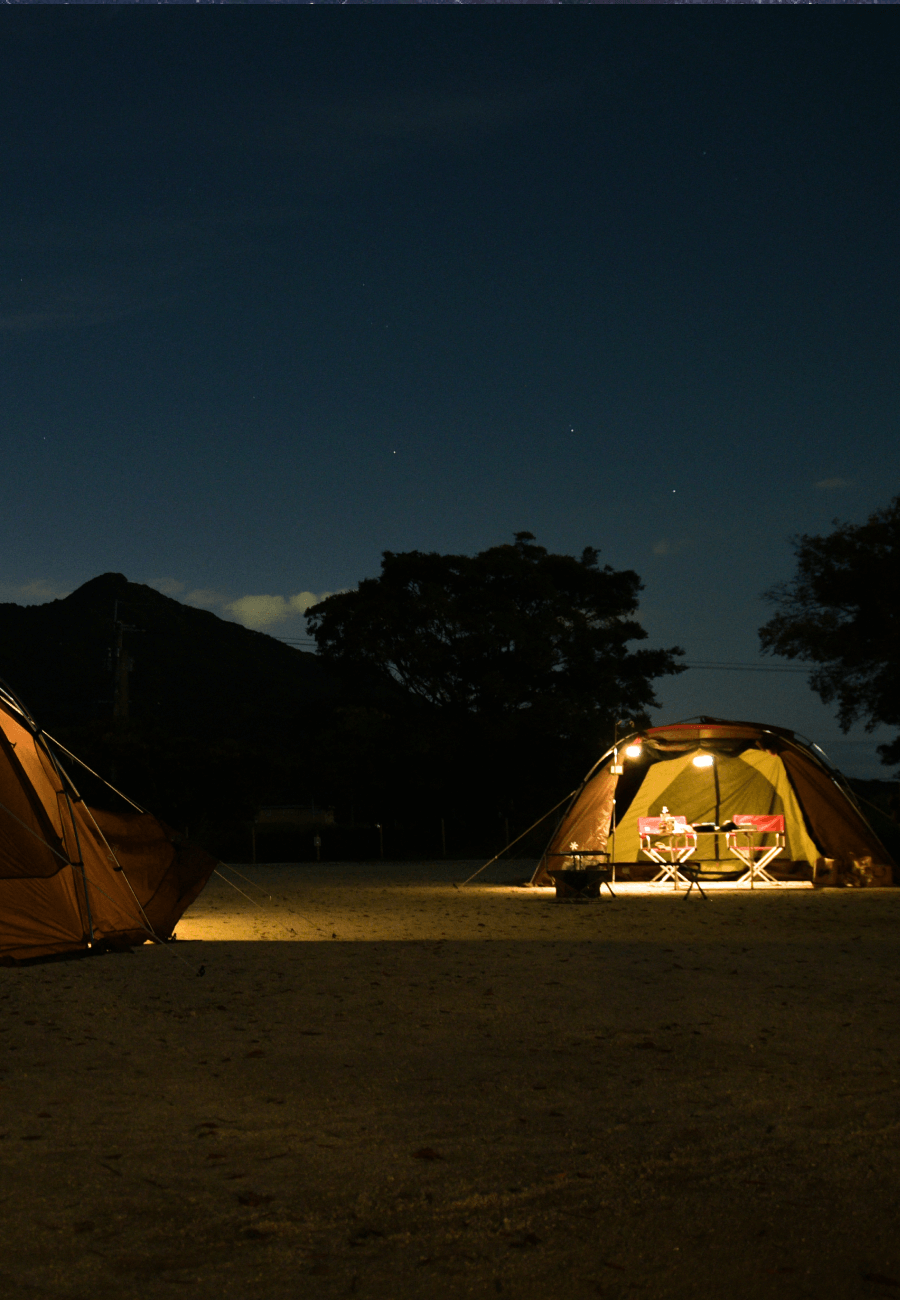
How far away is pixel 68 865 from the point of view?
8742 mm

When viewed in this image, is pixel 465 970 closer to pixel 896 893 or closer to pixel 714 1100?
pixel 714 1100

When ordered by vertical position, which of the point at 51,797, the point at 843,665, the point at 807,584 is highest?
the point at 807,584

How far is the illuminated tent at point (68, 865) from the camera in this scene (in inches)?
323

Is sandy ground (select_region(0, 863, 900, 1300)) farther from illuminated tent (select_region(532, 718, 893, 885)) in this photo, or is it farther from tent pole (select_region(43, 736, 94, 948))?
illuminated tent (select_region(532, 718, 893, 885))

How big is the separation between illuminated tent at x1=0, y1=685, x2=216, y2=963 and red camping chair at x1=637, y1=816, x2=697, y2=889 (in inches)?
334

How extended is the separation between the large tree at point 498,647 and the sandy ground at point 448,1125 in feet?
74.3

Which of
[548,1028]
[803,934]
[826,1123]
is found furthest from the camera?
[803,934]

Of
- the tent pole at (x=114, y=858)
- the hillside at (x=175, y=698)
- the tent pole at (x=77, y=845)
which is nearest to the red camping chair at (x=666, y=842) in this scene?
the tent pole at (x=114, y=858)

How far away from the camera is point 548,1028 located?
18.9 feet

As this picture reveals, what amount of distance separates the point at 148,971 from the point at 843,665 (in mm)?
24398

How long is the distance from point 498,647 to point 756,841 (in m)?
14.0

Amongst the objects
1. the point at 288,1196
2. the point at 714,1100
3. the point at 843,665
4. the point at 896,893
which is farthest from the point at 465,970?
the point at 843,665

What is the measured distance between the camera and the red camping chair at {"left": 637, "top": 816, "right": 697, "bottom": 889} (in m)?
16.8

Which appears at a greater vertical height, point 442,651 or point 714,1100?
point 442,651
